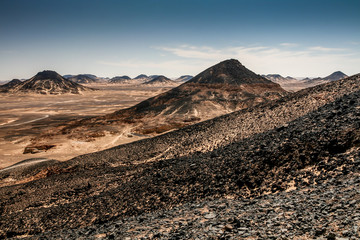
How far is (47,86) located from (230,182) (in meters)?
185

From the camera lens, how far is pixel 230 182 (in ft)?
41.5

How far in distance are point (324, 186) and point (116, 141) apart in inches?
1474

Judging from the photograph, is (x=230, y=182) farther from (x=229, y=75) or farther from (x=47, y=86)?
(x=47, y=86)

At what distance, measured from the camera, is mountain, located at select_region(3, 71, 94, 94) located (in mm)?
157250

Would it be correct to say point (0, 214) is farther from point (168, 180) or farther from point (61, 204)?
point (168, 180)

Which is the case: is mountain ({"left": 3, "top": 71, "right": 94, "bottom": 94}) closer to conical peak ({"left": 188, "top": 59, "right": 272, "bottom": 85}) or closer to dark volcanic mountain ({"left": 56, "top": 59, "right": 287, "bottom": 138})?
dark volcanic mountain ({"left": 56, "top": 59, "right": 287, "bottom": 138})

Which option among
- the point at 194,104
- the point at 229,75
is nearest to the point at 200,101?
the point at 194,104

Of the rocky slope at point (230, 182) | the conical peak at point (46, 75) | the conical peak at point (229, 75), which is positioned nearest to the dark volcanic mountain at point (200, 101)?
the conical peak at point (229, 75)

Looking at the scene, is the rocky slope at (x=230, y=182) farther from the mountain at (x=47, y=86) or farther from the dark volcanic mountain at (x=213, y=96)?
the mountain at (x=47, y=86)

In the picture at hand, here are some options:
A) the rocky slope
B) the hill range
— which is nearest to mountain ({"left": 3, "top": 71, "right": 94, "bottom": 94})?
the hill range

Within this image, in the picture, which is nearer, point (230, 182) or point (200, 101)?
point (230, 182)

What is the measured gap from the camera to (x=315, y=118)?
1612 cm

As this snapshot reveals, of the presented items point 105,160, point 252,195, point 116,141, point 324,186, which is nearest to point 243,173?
point 252,195

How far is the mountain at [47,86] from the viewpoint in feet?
516
